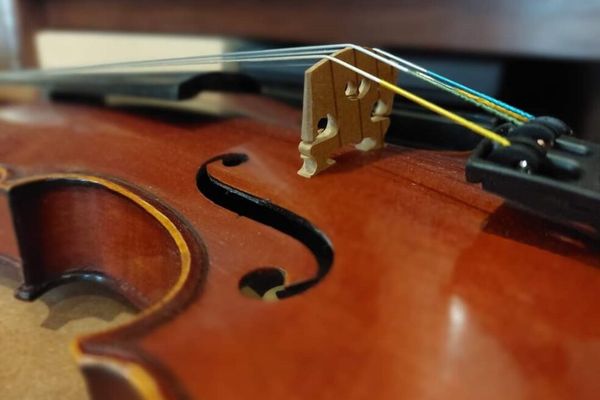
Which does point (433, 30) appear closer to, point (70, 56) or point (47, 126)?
point (47, 126)

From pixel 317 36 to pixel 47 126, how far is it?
22.5 inches

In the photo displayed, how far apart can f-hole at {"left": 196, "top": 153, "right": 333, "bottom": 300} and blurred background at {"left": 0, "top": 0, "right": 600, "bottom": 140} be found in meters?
0.38

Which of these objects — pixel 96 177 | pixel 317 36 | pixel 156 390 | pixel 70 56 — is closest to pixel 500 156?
pixel 156 390

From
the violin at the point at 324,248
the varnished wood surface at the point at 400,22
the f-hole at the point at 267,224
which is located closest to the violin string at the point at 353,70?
the violin at the point at 324,248

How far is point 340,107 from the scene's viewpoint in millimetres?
655

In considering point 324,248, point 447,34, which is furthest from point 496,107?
point 447,34

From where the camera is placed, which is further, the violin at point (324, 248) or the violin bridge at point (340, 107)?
the violin bridge at point (340, 107)

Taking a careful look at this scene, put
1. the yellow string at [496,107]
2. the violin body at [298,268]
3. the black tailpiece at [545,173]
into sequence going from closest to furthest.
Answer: the violin body at [298,268]
the black tailpiece at [545,173]
the yellow string at [496,107]

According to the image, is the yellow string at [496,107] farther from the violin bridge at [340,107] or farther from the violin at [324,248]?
the violin bridge at [340,107]

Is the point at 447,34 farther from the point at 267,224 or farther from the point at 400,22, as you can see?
the point at 267,224

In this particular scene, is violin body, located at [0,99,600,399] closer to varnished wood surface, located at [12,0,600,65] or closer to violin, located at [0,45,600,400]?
violin, located at [0,45,600,400]

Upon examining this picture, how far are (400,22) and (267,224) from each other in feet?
2.04

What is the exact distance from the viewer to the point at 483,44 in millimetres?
960

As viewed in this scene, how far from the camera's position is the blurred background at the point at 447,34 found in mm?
898
